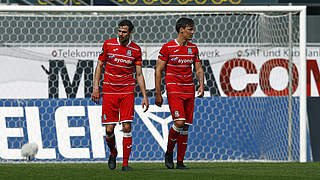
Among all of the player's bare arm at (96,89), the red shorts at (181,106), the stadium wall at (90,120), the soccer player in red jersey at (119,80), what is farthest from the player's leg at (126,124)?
the stadium wall at (90,120)

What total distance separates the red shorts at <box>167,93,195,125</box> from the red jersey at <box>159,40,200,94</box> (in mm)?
48

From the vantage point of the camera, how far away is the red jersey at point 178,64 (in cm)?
631

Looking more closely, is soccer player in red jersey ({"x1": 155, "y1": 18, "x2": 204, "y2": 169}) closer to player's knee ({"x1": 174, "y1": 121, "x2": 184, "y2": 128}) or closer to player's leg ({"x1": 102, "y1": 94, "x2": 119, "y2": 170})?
player's knee ({"x1": 174, "y1": 121, "x2": 184, "y2": 128})

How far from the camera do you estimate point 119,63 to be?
6137 millimetres

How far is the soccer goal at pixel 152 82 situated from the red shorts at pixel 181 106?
1.82 meters

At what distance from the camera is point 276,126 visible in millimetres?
8398

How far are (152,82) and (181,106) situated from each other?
2.42m

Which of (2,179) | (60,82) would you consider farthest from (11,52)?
(2,179)

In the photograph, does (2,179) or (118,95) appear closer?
(2,179)

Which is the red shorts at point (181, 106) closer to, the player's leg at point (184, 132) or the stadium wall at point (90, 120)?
the player's leg at point (184, 132)

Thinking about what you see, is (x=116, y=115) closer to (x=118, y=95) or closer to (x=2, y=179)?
(x=118, y=95)

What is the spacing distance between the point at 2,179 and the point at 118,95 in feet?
4.85

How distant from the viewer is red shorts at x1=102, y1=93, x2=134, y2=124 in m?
6.08

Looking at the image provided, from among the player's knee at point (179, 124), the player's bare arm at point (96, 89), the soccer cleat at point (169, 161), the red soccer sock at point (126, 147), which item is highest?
the player's bare arm at point (96, 89)
